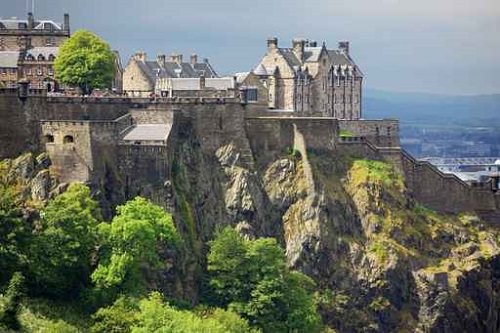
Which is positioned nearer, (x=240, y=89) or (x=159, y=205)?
(x=159, y=205)

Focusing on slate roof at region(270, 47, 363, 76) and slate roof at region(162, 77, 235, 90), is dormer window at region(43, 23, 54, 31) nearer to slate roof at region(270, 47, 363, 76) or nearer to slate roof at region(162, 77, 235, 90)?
slate roof at region(162, 77, 235, 90)

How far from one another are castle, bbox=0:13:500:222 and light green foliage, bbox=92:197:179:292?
418cm

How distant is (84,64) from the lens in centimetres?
9281

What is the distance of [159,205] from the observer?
82000 mm

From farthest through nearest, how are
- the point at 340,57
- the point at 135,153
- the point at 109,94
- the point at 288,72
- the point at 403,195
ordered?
1. the point at 340,57
2. the point at 288,72
3. the point at 403,195
4. the point at 109,94
5. the point at 135,153

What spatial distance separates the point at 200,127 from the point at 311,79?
2930 centimetres

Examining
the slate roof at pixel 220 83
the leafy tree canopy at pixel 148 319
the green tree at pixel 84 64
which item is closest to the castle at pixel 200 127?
the slate roof at pixel 220 83

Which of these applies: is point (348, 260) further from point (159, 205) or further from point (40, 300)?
point (40, 300)

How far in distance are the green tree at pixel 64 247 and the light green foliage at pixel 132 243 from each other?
106 centimetres

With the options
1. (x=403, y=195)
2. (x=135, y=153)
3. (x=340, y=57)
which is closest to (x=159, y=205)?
(x=135, y=153)

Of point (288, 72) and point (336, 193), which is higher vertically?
point (288, 72)

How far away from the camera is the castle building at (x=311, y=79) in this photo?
114 metres

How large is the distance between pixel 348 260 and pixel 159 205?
16.2 m

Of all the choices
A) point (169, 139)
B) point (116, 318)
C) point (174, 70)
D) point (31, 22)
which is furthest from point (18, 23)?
point (116, 318)
